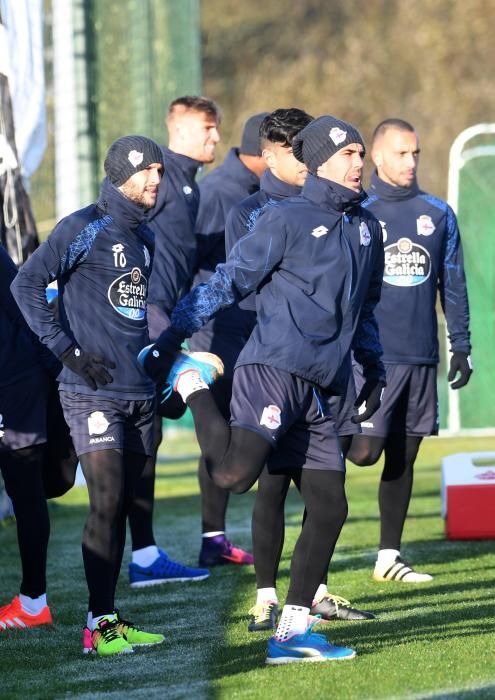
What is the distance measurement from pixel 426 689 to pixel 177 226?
3.72 m

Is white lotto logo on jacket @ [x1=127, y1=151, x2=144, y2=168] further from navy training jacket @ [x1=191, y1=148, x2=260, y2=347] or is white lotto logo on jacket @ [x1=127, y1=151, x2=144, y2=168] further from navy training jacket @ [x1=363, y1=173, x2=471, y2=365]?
A: navy training jacket @ [x1=191, y1=148, x2=260, y2=347]

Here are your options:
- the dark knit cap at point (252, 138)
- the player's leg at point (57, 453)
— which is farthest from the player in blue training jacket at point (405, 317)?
the player's leg at point (57, 453)

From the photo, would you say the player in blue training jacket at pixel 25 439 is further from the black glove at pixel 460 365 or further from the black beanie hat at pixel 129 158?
the black glove at pixel 460 365

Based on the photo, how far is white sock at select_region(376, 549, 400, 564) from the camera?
7730mm

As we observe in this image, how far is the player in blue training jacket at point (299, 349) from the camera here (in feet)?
18.0

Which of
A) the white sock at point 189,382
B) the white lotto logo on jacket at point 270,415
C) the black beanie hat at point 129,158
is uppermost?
the black beanie hat at point 129,158

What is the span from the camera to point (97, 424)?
235 inches

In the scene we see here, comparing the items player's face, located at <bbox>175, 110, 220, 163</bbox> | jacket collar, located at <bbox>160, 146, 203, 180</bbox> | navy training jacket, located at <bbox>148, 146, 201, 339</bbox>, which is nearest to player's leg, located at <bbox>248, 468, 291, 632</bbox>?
navy training jacket, located at <bbox>148, 146, 201, 339</bbox>

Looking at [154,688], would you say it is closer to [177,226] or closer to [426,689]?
[426,689]

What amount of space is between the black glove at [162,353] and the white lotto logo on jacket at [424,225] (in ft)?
8.25

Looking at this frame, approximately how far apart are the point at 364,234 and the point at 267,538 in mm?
1369

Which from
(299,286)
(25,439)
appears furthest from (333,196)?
(25,439)

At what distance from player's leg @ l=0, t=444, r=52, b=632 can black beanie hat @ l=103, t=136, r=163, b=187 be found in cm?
129

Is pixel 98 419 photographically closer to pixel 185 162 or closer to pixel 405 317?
pixel 405 317
